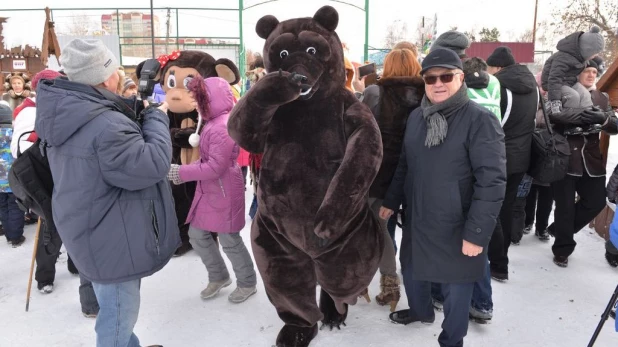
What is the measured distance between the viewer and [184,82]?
10.9 ft

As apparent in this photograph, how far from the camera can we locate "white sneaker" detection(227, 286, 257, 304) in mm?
3227

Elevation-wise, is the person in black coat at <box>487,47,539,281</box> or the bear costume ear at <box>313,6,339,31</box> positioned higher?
the bear costume ear at <box>313,6,339,31</box>

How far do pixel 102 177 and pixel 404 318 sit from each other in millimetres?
2074

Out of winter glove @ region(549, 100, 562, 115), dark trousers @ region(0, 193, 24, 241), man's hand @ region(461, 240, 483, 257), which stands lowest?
dark trousers @ region(0, 193, 24, 241)

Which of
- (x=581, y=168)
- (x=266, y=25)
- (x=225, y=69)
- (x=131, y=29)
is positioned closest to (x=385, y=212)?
(x=266, y=25)

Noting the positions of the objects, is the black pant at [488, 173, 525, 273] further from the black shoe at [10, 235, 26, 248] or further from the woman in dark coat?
the black shoe at [10, 235, 26, 248]

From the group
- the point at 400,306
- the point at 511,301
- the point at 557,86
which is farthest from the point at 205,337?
the point at 557,86

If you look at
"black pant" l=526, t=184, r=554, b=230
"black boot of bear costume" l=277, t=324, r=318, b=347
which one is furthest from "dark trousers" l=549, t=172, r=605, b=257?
"black boot of bear costume" l=277, t=324, r=318, b=347

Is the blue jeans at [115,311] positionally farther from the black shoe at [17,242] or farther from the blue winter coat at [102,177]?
the black shoe at [17,242]

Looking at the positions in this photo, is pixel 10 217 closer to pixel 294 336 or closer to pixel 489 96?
pixel 294 336

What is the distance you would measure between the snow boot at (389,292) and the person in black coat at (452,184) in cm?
59

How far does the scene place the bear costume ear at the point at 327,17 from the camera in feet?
7.61

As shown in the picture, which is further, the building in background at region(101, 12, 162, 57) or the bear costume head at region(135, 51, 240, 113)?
the building in background at region(101, 12, 162, 57)

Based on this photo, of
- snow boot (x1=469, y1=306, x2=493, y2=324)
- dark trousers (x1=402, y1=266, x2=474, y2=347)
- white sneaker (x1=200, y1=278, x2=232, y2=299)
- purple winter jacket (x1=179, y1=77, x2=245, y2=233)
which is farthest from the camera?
white sneaker (x1=200, y1=278, x2=232, y2=299)
